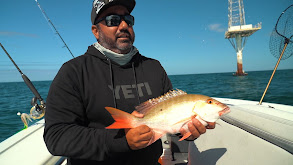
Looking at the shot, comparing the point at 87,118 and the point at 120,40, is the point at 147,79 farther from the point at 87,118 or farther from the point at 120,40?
the point at 87,118

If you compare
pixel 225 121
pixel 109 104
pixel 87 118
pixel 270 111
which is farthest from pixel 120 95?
pixel 270 111

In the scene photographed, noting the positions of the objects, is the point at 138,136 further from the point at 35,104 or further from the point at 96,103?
the point at 35,104

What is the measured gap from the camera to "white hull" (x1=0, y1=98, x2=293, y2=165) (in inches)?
77.5

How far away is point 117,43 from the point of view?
2.12 metres

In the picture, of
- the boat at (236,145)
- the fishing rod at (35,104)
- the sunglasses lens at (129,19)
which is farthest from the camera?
the fishing rod at (35,104)

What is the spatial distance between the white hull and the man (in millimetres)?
892

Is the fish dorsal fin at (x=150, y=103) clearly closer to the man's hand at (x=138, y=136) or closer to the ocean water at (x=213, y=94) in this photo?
the man's hand at (x=138, y=136)

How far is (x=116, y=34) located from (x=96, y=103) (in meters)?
0.96

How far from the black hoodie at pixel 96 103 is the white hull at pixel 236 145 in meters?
1.07

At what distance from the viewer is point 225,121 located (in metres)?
3.26

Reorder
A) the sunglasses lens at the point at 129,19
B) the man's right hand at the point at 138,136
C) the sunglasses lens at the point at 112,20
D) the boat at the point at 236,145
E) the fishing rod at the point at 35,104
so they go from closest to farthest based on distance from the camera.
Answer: the man's right hand at the point at 138,136, the boat at the point at 236,145, the sunglasses lens at the point at 112,20, the sunglasses lens at the point at 129,19, the fishing rod at the point at 35,104

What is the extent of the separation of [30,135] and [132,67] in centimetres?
331

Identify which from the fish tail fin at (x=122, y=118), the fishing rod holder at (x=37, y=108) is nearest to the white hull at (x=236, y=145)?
the fishing rod holder at (x=37, y=108)

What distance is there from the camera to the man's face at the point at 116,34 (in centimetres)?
211
